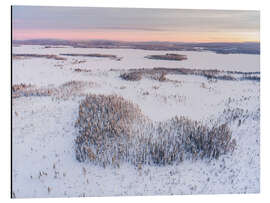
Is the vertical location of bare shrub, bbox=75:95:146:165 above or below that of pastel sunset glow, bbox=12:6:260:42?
below

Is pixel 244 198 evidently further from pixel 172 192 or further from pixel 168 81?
pixel 168 81

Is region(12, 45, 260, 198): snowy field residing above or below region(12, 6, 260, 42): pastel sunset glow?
below

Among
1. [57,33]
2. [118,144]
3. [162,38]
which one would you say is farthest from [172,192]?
[57,33]

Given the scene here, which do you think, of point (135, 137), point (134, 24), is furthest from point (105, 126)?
point (134, 24)

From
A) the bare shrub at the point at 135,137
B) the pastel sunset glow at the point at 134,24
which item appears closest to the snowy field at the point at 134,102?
the bare shrub at the point at 135,137

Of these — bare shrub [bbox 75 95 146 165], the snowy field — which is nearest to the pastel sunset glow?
the snowy field

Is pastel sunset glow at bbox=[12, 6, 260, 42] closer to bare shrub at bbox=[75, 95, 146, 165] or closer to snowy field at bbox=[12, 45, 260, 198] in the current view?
snowy field at bbox=[12, 45, 260, 198]
